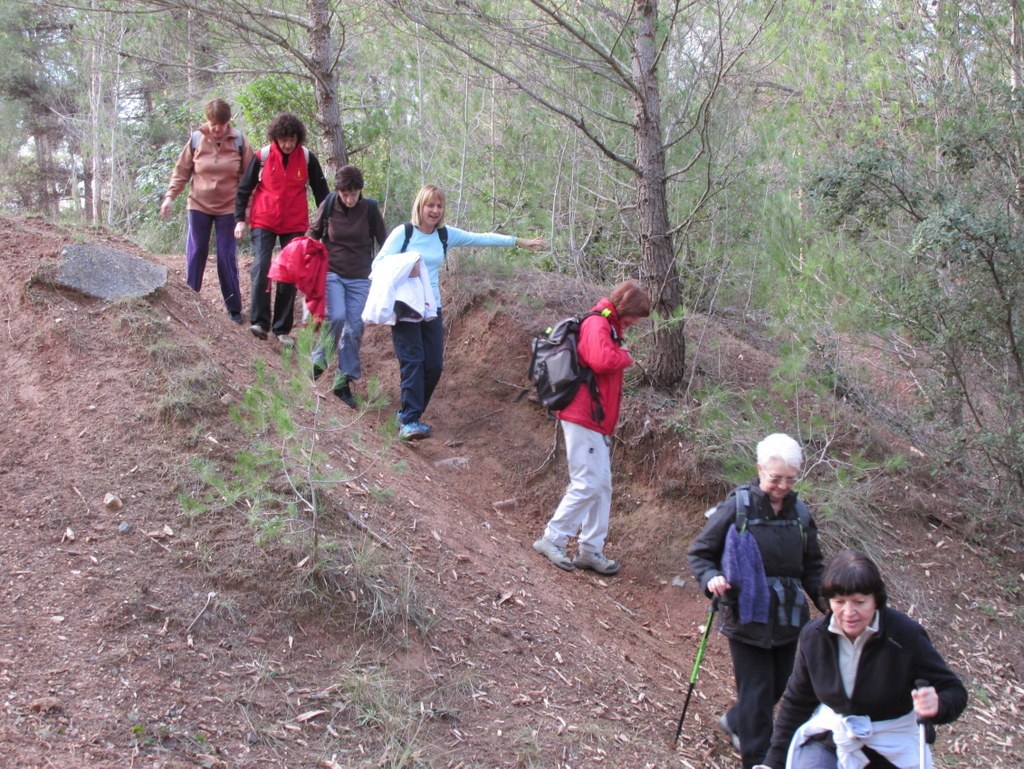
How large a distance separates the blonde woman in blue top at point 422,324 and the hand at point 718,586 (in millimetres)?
3177

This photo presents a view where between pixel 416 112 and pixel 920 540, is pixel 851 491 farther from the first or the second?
pixel 416 112

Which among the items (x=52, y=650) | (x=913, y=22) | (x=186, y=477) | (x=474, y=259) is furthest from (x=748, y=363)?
(x=52, y=650)

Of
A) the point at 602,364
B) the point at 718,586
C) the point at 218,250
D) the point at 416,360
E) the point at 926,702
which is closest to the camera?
the point at 926,702

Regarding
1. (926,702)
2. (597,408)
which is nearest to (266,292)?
(597,408)

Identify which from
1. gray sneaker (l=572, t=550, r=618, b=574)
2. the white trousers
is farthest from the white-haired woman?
gray sneaker (l=572, t=550, r=618, b=574)

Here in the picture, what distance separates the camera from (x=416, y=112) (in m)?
9.03

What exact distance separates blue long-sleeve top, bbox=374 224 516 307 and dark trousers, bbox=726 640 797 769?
3.44 m

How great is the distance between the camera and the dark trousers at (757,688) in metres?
4.09

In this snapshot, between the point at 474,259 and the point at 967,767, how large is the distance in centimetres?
527

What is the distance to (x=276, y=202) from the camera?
7.04m

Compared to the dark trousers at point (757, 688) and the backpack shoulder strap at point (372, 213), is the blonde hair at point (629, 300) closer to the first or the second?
the dark trousers at point (757, 688)

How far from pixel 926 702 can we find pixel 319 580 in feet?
8.22

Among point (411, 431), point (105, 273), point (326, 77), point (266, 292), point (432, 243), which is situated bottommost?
point (411, 431)

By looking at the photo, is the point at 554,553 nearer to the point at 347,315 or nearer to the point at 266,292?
the point at 347,315
